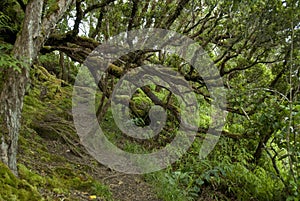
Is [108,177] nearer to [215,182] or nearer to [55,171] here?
[55,171]

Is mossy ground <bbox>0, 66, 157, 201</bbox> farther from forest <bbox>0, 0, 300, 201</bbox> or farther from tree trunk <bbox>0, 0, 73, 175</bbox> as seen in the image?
tree trunk <bbox>0, 0, 73, 175</bbox>

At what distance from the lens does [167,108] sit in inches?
261

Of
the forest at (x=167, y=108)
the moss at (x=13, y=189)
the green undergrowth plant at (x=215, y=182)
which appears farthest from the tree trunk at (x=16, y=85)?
the green undergrowth plant at (x=215, y=182)

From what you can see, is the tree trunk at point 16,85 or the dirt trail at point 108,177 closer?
the tree trunk at point 16,85

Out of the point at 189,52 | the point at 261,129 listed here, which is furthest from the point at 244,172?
the point at 189,52

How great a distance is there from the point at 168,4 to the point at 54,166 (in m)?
3.50

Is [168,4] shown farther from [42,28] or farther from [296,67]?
[42,28]

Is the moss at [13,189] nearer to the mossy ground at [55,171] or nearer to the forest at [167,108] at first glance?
the mossy ground at [55,171]

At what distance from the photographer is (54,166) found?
14.0 ft

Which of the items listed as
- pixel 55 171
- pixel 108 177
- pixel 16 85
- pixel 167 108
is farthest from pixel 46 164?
pixel 167 108

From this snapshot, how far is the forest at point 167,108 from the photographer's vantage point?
4.03 metres

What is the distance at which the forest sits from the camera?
403 cm

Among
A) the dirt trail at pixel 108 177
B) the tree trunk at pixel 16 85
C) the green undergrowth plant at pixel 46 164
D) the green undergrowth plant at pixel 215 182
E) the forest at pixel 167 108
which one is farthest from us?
the green undergrowth plant at pixel 215 182

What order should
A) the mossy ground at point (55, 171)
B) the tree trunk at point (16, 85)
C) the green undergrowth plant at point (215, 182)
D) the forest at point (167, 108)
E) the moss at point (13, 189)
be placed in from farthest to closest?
the green undergrowth plant at point (215, 182), the forest at point (167, 108), the tree trunk at point (16, 85), the mossy ground at point (55, 171), the moss at point (13, 189)
